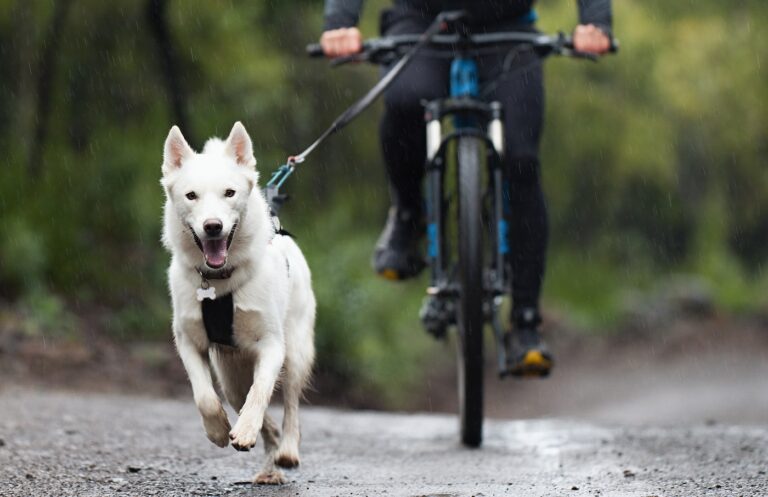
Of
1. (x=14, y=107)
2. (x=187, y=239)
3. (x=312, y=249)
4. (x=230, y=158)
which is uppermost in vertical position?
(x=14, y=107)

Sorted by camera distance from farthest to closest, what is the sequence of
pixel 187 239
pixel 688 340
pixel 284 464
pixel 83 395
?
1. pixel 688 340
2. pixel 83 395
3. pixel 284 464
4. pixel 187 239

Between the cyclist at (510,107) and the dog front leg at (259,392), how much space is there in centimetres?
161

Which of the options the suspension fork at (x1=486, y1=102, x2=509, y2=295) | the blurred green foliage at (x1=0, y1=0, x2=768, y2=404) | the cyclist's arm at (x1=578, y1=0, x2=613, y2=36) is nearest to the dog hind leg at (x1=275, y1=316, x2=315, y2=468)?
the suspension fork at (x1=486, y1=102, x2=509, y2=295)

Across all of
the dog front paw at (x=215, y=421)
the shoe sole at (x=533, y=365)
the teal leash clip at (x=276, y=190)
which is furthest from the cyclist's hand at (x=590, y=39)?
the dog front paw at (x=215, y=421)

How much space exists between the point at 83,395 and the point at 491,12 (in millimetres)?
4171

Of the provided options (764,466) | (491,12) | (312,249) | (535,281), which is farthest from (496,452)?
(312,249)

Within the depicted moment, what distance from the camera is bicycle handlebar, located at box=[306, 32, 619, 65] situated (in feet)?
17.5

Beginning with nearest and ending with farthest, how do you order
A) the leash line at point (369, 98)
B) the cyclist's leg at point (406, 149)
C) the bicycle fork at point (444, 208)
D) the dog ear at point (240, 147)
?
the dog ear at point (240, 147)
the leash line at point (369, 98)
the bicycle fork at point (444, 208)
the cyclist's leg at point (406, 149)

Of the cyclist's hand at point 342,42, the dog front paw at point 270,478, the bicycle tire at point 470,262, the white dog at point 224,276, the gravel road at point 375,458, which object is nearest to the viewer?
the white dog at point 224,276

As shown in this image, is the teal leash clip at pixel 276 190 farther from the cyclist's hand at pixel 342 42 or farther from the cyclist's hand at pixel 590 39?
the cyclist's hand at pixel 590 39

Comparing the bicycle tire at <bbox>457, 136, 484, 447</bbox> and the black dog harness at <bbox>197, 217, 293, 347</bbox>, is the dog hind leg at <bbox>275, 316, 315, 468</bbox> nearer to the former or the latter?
the black dog harness at <bbox>197, 217, 293, 347</bbox>

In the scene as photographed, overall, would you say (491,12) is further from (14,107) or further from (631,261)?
(631,261)

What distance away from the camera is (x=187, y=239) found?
406 cm

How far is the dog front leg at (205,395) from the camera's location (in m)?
3.98
